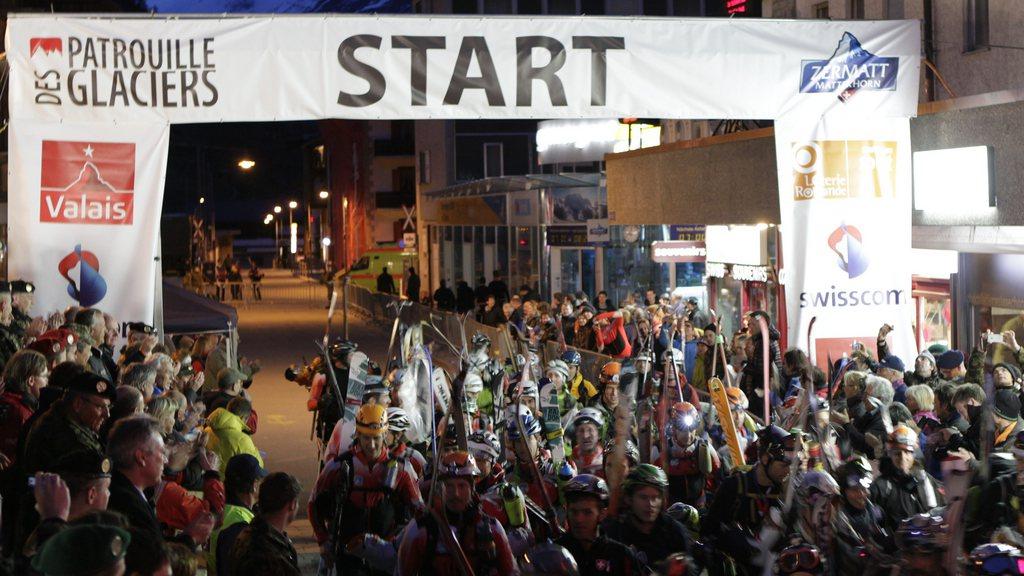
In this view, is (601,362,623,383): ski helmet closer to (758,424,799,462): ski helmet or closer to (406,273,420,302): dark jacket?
(758,424,799,462): ski helmet

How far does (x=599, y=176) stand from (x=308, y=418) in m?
14.2

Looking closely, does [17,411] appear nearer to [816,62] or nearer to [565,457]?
[565,457]

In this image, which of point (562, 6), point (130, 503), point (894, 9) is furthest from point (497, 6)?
point (130, 503)

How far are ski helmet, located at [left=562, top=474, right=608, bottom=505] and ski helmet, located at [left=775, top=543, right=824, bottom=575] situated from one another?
3.14 ft

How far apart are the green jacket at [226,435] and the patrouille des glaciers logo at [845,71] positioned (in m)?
5.36

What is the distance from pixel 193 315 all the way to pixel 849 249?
12.5 m

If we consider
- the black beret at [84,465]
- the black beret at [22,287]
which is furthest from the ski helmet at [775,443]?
the black beret at [22,287]

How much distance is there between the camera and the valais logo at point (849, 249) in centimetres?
1177

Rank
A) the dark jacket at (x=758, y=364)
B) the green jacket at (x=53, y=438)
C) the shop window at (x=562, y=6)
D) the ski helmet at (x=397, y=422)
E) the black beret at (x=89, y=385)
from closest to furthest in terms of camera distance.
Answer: the green jacket at (x=53, y=438)
the black beret at (x=89, y=385)
the ski helmet at (x=397, y=422)
the dark jacket at (x=758, y=364)
the shop window at (x=562, y=6)

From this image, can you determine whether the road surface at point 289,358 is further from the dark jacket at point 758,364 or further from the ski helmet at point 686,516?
the dark jacket at point 758,364

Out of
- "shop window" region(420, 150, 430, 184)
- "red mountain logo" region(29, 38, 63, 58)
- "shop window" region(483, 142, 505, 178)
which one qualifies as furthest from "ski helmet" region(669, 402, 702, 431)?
Answer: "shop window" region(420, 150, 430, 184)

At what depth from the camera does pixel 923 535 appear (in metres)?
5.53

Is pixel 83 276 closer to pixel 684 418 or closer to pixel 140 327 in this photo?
pixel 140 327

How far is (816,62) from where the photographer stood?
37.7 feet
